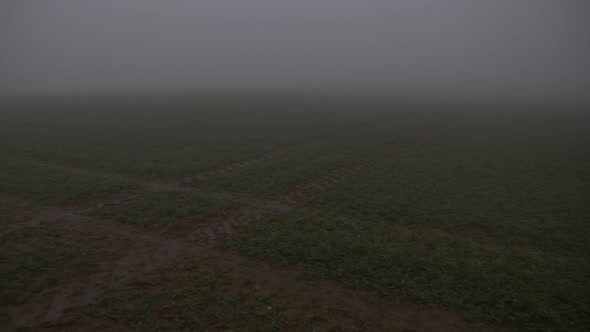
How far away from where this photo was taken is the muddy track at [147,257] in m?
6.15

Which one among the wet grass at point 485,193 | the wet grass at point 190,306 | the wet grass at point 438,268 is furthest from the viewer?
the wet grass at point 485,193

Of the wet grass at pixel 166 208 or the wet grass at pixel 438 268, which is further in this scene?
the wet grass at pixel 166 208

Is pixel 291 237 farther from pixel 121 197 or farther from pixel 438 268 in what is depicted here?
pixel 121 197

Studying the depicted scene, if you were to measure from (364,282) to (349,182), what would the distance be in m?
6.77

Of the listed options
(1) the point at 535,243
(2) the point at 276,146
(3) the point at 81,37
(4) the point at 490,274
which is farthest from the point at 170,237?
(3) the point at 81,37

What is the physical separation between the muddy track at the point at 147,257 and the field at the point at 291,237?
0.13 ft

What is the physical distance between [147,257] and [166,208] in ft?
9.27

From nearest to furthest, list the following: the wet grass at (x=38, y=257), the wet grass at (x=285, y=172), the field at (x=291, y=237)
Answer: the field at (x=291, y=237) → the wet grass at (x=38, y=257) → the wet grass at (x=285, y=172)

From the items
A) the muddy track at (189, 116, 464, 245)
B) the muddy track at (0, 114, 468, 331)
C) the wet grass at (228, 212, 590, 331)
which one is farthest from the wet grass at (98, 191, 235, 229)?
the wet grass at (228, 212, 590, 331)

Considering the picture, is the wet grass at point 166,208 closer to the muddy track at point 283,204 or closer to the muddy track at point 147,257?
the muddy track at point 147,257

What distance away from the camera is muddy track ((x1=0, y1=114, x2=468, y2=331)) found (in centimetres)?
615

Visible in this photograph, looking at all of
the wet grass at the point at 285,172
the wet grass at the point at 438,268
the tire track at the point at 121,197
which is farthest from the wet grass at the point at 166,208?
the wet grass at the point at 438,268

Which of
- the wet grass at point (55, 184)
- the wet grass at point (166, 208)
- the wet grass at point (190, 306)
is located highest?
the wet grass at point (55, 184)

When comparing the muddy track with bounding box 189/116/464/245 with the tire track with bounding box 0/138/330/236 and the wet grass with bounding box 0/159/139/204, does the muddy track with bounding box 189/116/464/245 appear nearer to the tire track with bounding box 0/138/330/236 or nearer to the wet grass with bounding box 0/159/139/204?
the tire track with bounding box 0/138/330/236
